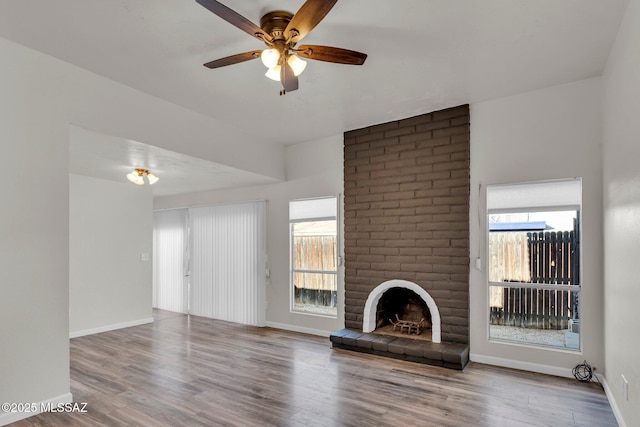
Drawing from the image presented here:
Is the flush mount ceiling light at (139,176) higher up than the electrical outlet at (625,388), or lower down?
higher up

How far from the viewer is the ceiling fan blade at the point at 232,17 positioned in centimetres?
198

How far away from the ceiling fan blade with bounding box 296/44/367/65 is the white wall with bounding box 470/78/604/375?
224 cm

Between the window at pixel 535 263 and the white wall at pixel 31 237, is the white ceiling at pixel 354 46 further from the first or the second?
the window at pixel 535 263

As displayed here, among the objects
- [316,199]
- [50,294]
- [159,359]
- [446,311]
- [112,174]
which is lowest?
[159,359]

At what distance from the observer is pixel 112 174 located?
5496 millimetres

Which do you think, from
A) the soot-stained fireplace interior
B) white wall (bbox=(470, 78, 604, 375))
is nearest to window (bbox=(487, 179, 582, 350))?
white wall (bbox=(470, 78, 604, 375))

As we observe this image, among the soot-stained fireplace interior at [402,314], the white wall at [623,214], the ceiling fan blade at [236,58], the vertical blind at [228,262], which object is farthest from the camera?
the vertical blind at [228,262]

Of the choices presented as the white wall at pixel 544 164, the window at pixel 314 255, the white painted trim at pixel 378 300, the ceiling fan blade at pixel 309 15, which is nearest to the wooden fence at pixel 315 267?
the window at pixel 314 255

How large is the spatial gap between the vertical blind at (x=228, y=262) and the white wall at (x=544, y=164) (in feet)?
11.1

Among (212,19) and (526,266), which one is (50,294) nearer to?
(212,19)

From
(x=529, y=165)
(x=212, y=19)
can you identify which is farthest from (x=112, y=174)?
(x=529, y=165)

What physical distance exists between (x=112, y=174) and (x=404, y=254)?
4.32 metres

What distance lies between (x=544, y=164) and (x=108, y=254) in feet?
20.2

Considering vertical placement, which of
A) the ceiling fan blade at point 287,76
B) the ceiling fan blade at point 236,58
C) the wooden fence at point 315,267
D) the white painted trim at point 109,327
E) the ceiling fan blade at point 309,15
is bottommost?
the white painted trim at point 109,327
